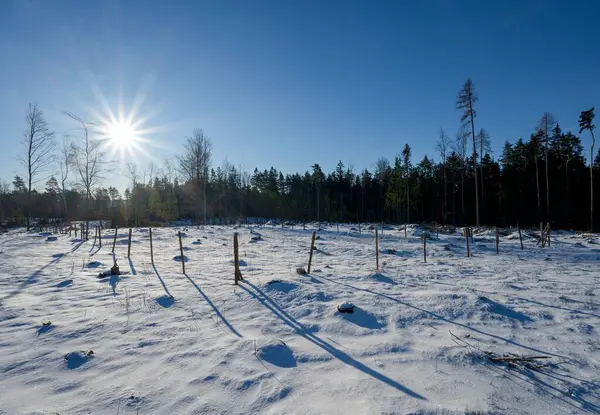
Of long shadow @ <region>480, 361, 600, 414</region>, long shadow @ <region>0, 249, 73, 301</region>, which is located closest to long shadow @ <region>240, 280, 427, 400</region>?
long shadow @ <region>480, 361, 600, 414</region>

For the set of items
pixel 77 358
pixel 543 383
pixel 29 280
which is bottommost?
pixel 543 383

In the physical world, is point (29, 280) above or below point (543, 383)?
above

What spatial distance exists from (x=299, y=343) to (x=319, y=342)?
34 cm

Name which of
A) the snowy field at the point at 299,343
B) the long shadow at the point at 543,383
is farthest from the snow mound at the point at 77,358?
the long shadow at the point at 543,383

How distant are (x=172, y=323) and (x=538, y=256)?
1557cm

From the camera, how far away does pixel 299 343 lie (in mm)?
4734

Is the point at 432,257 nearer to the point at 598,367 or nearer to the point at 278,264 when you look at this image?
the point at 278,264

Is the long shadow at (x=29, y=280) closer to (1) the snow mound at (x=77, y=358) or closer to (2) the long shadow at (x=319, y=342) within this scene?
(1) the snow mound at (x=77, y=358)

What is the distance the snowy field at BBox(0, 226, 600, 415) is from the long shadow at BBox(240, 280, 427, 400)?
0.08 feet

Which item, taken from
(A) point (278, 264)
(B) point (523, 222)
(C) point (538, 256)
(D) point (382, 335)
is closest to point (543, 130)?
(B) point (523, 222)

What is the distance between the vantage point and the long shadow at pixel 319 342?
3537mm

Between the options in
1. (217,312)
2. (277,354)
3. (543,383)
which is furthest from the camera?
(217,312)

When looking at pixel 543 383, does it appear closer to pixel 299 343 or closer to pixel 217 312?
pixel 299 343

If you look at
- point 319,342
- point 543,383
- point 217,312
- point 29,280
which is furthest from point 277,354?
point 29,280
